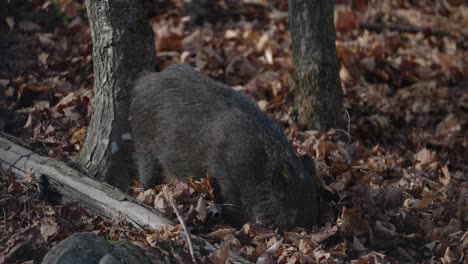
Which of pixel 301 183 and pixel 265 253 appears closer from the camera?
pixel 265 253

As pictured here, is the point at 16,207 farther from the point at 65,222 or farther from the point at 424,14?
the point at 424,14

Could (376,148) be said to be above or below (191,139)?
below

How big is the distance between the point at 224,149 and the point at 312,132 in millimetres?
1807

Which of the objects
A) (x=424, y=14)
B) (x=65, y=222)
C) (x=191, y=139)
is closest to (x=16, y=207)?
→ (x=65, y=222)

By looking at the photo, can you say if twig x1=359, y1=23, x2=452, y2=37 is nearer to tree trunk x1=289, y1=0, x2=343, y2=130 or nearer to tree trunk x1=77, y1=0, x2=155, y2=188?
tree trunk x1=289, y1=0, x2=343, y2=130

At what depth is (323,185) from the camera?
6.06 meters

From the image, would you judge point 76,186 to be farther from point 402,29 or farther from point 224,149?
point 402,29

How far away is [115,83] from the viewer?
6.18 metres

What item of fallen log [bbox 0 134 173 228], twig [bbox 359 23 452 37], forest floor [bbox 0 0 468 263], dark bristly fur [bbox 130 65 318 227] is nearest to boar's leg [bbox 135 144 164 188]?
dark bristly fur [bbox 130 65 318 227]

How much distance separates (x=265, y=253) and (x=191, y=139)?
137 cm

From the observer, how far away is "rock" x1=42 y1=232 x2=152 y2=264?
4.25 meters

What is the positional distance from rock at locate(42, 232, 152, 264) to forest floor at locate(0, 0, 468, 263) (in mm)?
327

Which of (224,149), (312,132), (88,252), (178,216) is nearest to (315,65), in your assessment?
(312,132)

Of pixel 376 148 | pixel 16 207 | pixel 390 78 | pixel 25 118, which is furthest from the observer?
pixel 390 78
